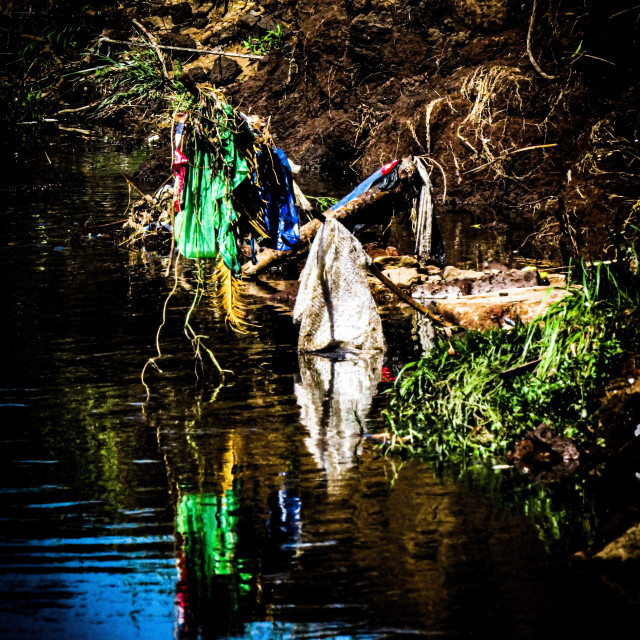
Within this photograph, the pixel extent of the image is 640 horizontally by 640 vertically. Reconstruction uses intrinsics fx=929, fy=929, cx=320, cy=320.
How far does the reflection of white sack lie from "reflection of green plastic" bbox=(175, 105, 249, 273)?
116cm

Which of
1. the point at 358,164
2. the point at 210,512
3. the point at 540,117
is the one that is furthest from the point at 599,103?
the point at 210,512

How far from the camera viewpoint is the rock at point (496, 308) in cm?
863

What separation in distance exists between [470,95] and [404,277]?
9987mm

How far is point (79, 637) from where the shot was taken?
440 centimetres

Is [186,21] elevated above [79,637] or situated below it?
above

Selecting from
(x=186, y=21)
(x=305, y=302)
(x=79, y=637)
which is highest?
(x=186, y=21)

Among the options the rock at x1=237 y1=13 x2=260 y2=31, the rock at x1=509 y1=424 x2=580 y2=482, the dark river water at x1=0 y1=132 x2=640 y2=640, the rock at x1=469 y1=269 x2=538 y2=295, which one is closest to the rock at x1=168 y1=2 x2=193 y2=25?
the rock at x1=237 y1=13 x2=260 y2=31

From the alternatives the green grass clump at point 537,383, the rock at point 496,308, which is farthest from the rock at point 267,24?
the green grass clump at point 537,383

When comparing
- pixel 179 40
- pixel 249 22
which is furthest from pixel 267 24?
pixel 179 40

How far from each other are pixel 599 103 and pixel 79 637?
58.7ft

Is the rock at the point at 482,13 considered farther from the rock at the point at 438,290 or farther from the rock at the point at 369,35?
the rock at the point at 438,290

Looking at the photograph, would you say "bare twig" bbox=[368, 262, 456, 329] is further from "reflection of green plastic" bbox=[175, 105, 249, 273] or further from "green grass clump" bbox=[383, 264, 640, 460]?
"green grass clump" bbox=[383, 264, 640, 460]

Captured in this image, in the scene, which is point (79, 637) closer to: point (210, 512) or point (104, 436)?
point (210, 512)

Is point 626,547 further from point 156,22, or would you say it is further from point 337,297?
point 156,22
